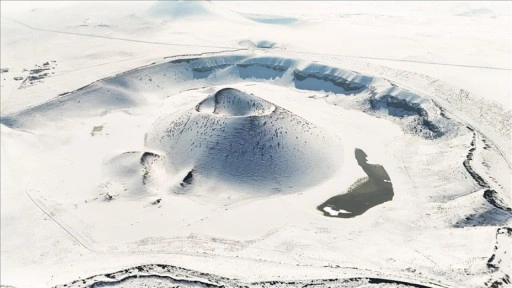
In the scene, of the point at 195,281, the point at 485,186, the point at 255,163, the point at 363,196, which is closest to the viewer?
the point at 195,281

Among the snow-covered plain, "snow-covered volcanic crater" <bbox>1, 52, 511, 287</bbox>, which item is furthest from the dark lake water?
the snow-covered plain

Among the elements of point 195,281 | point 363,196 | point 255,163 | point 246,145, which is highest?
point 246,145

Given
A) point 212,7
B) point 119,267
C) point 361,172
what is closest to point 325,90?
point 361,172

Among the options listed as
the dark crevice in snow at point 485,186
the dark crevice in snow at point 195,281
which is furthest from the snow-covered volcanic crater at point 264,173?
the dark crevice in snow at point 195,281

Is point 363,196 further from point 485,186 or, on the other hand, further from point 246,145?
point 246,145

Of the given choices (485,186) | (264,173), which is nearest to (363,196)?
(264,173)

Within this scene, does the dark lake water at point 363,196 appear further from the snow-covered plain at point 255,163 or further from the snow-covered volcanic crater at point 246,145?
the snow-covered volcanic crater at point 246,145
